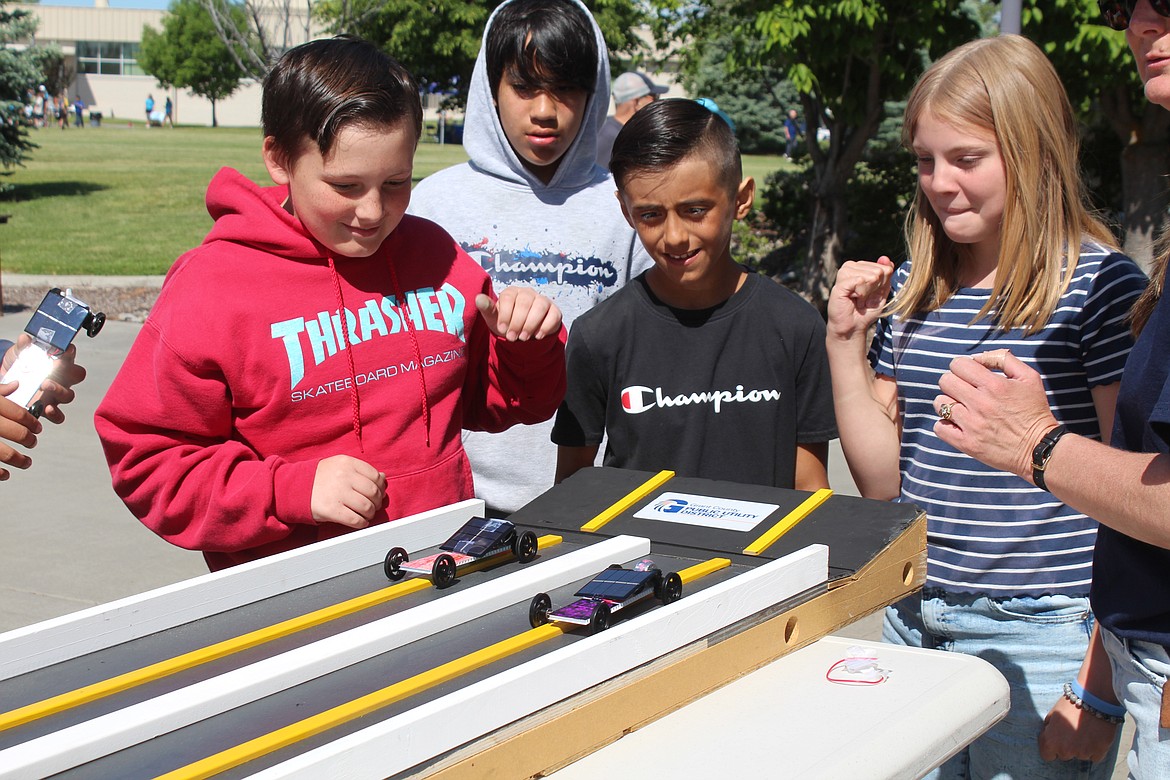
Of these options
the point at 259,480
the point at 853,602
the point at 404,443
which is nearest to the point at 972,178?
the point at 853,602

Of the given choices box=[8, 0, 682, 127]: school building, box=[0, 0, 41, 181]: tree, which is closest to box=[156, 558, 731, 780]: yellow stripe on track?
box=[0, 0, 41, 181]: tree

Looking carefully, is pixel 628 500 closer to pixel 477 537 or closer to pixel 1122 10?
pixel 477 537

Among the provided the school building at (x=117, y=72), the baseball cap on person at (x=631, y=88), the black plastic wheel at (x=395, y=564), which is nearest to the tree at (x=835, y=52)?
the baseball cap on person at (x=631, y=88)

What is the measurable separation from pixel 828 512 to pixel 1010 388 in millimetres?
421

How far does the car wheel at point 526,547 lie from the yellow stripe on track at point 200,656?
8 cm

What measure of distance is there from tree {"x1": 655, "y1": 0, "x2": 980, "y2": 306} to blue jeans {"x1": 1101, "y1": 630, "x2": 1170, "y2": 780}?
7.29 meters

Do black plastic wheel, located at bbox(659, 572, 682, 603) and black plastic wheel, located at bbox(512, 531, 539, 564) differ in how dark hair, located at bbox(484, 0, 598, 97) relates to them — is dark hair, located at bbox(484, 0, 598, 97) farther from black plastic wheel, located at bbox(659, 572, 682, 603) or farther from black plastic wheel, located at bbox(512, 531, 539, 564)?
black plastic wheel, located at bbox(659, 572, 682, 603)

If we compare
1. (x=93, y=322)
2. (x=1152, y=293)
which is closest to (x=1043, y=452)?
(x=1152, y=293)

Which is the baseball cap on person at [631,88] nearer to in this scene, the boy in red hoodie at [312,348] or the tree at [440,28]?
the boy in red hoodie at [312,348]

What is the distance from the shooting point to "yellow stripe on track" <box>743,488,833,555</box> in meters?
1.99

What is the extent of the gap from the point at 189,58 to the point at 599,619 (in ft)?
263

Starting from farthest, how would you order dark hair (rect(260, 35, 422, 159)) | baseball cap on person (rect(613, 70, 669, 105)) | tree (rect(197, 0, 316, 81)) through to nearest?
tree (rect(197, 0, 316, 81))
baseball cap on person (rect(613, 70, 669, 105))
dark hair (rect(260, 35, 422, 159))

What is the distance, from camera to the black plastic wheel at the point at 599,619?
1630 millimetres

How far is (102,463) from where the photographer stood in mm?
6781
